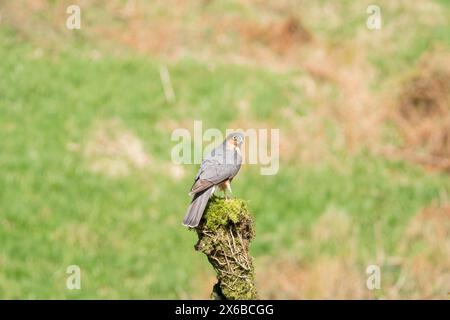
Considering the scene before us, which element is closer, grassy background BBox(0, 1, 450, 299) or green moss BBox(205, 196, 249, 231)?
green moss BBox(205, 196, 249, 231)

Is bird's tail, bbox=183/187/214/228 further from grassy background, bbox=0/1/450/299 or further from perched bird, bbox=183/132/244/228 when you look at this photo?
grassy background, bbox=0/1/450/299

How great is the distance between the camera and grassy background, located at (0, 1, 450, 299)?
12852 millimetres

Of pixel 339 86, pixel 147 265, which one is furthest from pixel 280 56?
pixel 147 265

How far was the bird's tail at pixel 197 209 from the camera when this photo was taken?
247 inches

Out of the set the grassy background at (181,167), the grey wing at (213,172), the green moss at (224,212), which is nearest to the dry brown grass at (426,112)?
the grassy background at (181,167)

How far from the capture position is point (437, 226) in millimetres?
15000

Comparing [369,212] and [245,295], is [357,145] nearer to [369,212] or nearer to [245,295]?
[369,212]

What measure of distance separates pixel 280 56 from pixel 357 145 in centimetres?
386

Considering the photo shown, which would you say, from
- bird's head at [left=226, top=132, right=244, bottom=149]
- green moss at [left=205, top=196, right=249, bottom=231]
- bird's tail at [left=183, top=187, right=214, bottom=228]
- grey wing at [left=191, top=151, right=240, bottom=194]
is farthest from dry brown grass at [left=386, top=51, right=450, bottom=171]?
green moss at [left=205, top=196, right=249, bottom=231]

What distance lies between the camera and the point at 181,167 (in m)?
15.6

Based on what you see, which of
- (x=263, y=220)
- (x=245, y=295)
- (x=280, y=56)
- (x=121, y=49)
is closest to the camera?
(x=245, y=295)

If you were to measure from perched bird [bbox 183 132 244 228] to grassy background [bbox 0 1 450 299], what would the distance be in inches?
218

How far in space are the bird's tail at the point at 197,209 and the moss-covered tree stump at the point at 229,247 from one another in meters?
0.11

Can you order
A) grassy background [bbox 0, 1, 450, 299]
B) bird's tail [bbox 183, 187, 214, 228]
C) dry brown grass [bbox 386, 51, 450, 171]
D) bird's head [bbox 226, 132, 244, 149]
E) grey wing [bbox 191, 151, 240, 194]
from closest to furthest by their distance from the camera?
bird's tail [bbox 183, 187, 214, 228] → grey wing [bbox 191, 151, 240, 194] → bird's head [bbox 226, 132, 244, 149] → grassy background [bbox 0, 1, 450, 299] → dry brown grass [bbox 386, 51, 450, 171]
